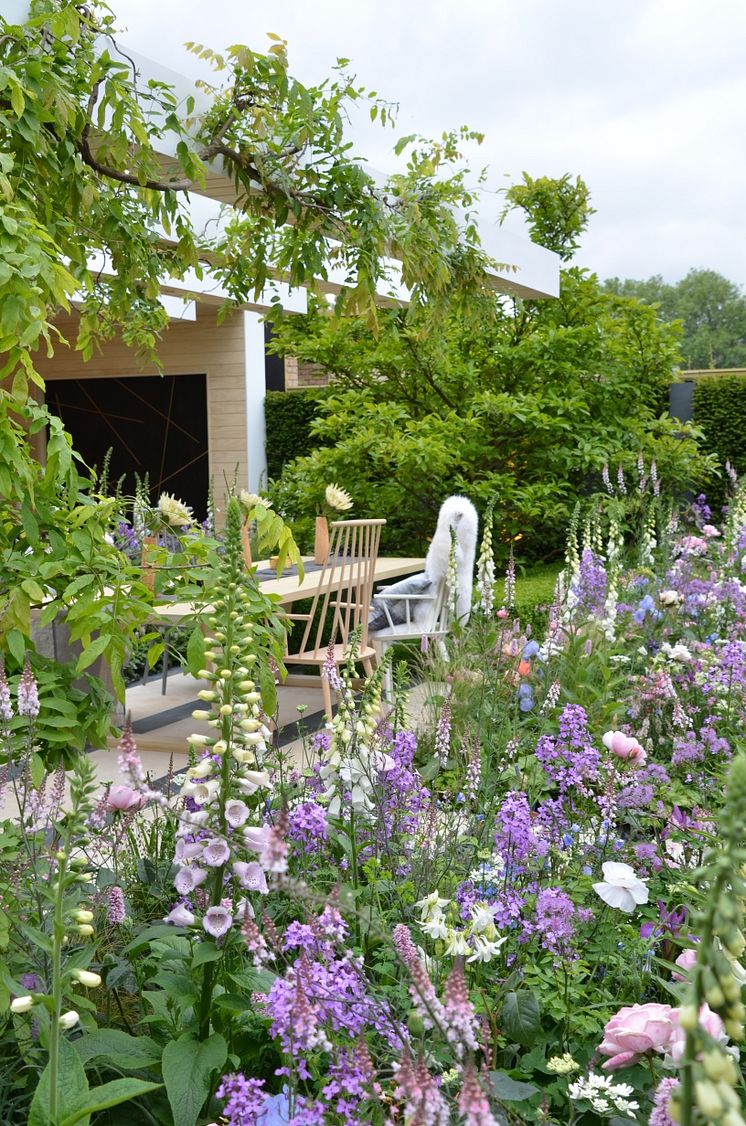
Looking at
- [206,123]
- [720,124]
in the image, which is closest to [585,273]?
[206,123]

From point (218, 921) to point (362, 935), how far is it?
56 cm

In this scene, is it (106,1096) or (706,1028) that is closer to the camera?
(706,1028)

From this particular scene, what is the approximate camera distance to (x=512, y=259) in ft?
28.8

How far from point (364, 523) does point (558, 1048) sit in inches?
151

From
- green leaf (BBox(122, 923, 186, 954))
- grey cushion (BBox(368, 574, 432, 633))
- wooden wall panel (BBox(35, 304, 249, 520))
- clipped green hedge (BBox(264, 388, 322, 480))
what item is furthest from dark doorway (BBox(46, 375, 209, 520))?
green leaf (BBox(122, 923, 186, 954))

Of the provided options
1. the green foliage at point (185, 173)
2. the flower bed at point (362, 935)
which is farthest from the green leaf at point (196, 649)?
the green foliage at point (185, 173)

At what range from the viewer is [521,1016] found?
5.00 ft

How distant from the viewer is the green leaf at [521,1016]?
1.51 m

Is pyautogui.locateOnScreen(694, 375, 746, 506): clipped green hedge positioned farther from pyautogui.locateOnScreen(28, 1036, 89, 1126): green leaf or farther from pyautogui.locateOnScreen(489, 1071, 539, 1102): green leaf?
pyautogui.locateOnScreen(28, 1036, 89, 1126): green leaf

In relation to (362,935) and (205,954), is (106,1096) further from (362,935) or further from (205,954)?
(362,935)

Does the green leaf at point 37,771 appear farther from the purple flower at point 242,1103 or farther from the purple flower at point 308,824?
the purple flower at point 242,1103

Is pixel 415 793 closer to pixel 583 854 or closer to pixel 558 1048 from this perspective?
pixel 583 854

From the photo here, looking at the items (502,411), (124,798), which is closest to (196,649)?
(124,798)

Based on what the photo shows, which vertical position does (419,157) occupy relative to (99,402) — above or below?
above
